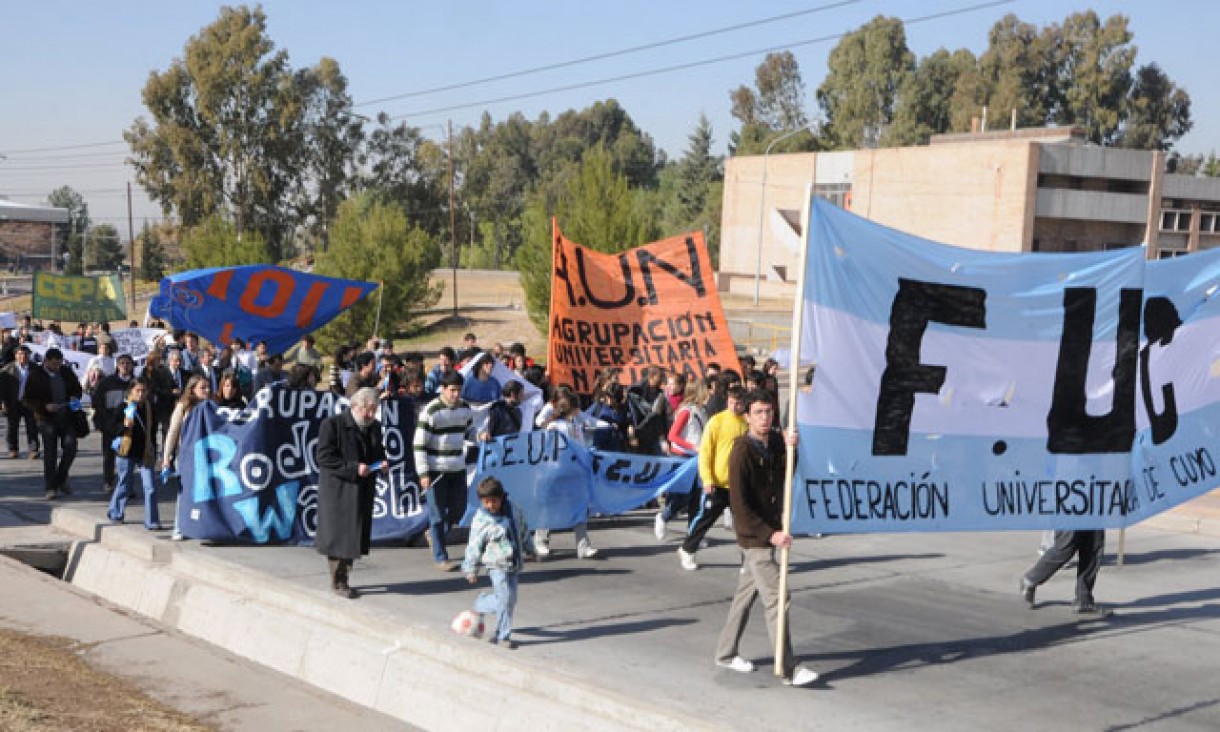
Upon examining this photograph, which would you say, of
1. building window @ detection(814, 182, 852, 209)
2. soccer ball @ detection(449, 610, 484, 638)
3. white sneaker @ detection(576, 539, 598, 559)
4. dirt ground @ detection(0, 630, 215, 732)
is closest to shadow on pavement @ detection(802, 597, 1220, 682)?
soccer ball @ detection(449, 610, 484, 638)

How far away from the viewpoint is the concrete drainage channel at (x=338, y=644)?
6754 millimetres

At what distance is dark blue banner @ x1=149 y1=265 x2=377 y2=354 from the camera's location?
17.6 meters

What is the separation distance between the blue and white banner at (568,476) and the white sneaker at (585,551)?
0.24 meters

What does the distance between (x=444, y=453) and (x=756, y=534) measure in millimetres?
3673

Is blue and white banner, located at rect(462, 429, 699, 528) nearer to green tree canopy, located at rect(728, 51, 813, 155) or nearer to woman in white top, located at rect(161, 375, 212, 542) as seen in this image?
woman in white top, located at rect(161, 375, 212, 542)

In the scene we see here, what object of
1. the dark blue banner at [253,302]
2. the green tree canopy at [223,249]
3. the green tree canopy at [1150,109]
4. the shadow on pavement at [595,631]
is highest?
the green tree canopy at [1150,109]

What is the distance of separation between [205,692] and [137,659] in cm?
98

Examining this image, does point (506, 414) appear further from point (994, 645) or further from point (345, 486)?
point (994, 645)

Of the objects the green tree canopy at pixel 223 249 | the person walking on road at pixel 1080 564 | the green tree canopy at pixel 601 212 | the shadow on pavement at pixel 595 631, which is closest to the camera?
the shadow on pavement at pixel 595 631

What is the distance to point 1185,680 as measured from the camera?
7.78 meters

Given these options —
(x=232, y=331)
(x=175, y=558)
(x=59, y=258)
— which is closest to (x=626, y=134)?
(x=59, y=258)

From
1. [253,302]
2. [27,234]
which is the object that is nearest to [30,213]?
[27,234]

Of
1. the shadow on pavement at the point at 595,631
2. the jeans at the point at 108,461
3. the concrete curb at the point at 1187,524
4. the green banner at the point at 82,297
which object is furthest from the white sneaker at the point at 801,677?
the green banner at the point at 82,297

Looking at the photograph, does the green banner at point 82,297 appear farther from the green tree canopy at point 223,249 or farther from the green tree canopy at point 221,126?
the green tree canopy at point 221,126
